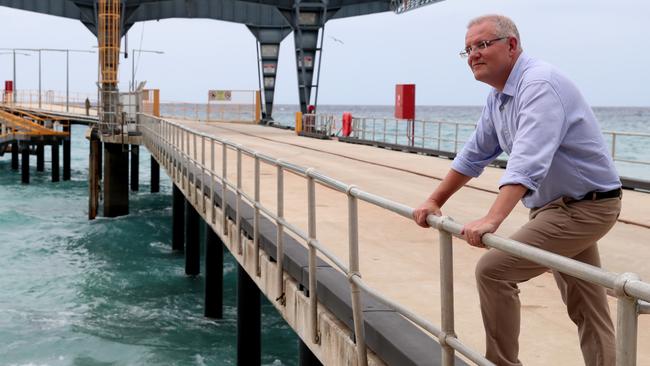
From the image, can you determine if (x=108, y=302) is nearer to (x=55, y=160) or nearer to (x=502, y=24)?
(x=502, y=24)

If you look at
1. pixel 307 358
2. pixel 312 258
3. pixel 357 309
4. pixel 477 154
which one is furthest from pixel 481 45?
pixel 307 358

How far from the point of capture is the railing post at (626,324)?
7.84ft

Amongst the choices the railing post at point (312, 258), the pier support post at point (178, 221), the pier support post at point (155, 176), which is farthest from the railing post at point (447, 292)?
the pier support post at point (155, 176)

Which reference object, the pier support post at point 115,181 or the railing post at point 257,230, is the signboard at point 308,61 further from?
the railing post at point 257,230

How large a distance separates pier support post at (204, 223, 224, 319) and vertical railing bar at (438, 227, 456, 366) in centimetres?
1517

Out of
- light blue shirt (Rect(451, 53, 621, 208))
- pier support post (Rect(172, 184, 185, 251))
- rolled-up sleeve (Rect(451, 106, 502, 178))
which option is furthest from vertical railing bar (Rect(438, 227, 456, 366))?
pier support post (Rect(172, 184, 185, 251))

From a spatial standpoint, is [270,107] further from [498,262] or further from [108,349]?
[498,262]

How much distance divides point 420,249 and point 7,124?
163 ft

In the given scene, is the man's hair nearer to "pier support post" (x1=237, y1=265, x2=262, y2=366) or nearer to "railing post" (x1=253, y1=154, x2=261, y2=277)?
"railing post" (x1=253, y1=154, x2=261, y2=277)

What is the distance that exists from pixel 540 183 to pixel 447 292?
2.18 ft

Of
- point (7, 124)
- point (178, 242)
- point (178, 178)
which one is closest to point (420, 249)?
point (178, 178)

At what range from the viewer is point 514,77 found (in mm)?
3994

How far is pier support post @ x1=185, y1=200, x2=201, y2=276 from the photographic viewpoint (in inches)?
936

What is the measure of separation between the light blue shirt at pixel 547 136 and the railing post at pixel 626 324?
1.30 meters
